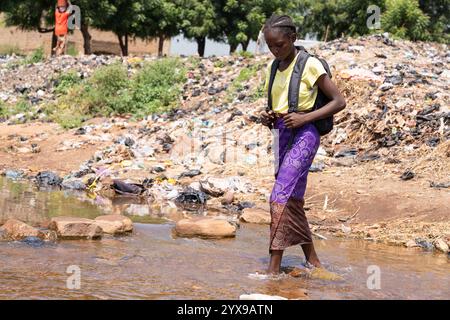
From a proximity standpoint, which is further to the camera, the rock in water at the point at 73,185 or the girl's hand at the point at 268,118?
the rock in water at the point at 73,185

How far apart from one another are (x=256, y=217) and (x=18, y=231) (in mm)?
2403

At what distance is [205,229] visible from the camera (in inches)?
227

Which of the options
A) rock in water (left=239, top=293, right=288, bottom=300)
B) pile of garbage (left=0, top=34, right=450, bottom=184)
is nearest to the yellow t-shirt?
rock in water (left=239, top=293, right=288, bottom=300)

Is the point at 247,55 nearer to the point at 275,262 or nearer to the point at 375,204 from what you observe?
the point at 375,204

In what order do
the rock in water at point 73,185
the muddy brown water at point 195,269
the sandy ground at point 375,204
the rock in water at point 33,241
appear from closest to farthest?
the muddy brown water at point 195,269 → the rock in water at point 33,241 → the sandy ground at point 375,204 → the rock in water at point 73,185

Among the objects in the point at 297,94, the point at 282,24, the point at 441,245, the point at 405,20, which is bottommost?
the point at 441,245

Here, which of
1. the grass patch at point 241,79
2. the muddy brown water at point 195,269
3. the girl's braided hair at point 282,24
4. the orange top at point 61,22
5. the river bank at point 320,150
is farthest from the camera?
the orange top at point 61,22

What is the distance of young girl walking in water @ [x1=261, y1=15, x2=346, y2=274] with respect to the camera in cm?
422

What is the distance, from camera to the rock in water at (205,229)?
227 inches

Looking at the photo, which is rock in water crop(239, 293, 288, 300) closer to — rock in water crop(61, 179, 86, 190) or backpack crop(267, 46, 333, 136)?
backpack crop(267, 46, 333, 136)

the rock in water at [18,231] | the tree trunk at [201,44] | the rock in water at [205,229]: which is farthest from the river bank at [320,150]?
the tree trunk at [201,44]

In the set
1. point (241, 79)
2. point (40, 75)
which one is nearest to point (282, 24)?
point (241, 79)

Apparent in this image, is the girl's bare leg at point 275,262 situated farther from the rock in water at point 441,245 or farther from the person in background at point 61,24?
the person in background at point 61,24

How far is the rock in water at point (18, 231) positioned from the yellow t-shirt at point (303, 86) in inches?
81.8
